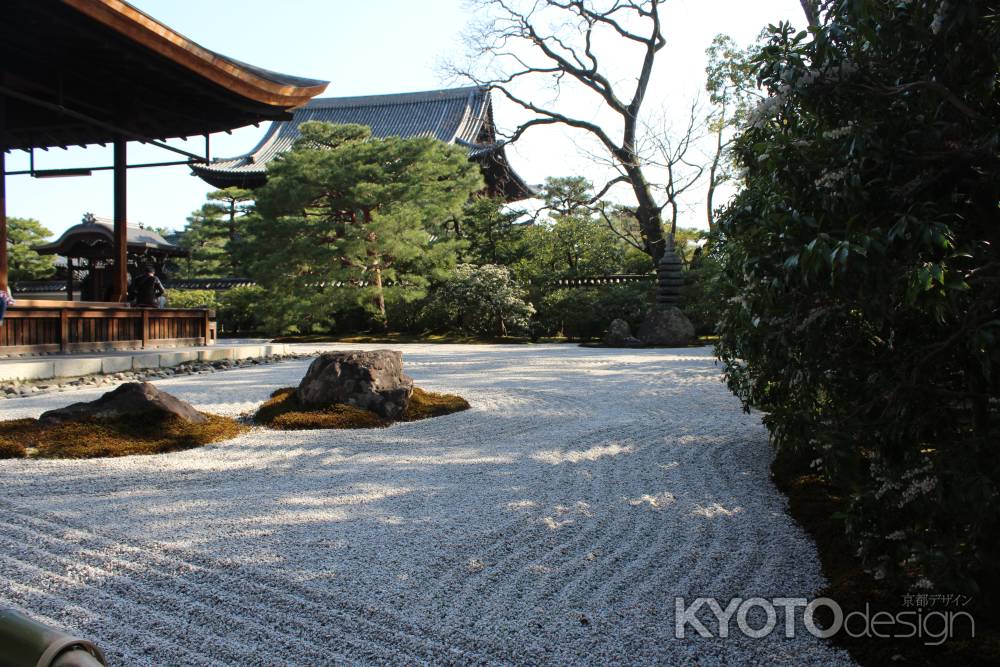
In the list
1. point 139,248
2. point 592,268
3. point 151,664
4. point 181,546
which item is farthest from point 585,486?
point 592,268

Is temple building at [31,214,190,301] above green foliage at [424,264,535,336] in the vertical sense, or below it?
above

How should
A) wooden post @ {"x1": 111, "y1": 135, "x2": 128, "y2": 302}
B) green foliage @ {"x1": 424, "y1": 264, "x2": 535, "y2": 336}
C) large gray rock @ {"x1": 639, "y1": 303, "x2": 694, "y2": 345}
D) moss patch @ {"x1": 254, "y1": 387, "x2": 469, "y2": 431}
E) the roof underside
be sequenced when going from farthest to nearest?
1. green foliage @ {"x1": 424, "y1": 264, "x2": 535, "y2": 336}
2. large gray rock @ {"x1": 639, "y1": 303, "x2": 694, "y2": 345}
3. wooden post @ {"x1": 111, "y1": 135, "x2": 128, "y2": 302}
4. the roof underside
5. moss patch @ {"x1": 254, "y1": 387, "x2": 469, "y2": 431}

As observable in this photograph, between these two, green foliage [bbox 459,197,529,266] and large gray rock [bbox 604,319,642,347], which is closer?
large gray rock [bbox 604,319,642,347]

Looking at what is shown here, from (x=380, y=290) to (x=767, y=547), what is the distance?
12944 millimetres

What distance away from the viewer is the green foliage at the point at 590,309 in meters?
14.3

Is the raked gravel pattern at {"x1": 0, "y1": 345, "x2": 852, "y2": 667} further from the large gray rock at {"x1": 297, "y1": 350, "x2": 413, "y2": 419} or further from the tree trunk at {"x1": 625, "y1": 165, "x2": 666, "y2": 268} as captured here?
the tree trunk at {"x1": 625, "y1": 165, "x2": 666, "y2": 268}

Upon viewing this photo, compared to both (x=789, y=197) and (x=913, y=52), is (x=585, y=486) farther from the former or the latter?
(x=913, y=52)

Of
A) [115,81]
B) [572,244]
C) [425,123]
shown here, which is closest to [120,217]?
[115,81]

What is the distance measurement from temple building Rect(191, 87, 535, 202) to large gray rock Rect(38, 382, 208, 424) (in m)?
15.6

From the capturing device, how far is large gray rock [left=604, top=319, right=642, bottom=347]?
12578 mm

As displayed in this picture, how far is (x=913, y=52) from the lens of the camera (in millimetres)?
1539

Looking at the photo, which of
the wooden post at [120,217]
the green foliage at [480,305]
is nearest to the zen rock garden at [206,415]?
the wooden post at [120,217]

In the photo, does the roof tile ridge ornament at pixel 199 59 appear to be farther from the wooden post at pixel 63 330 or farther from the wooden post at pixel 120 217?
the wooden post at pixel 63 330

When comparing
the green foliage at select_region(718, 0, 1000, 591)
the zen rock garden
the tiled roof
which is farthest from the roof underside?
the green foliage at select_region(718, 0, 1000, 591)
